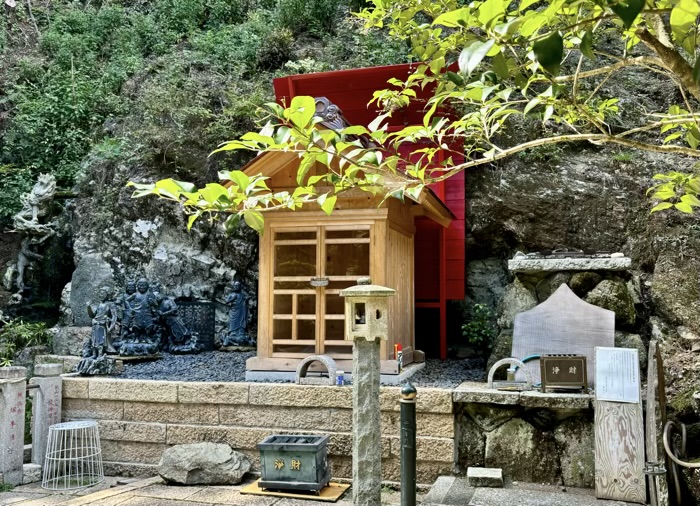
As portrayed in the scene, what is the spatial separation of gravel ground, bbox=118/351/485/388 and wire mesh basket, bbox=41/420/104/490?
3.23 ft

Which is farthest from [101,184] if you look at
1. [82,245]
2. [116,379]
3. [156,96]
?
[116,379]

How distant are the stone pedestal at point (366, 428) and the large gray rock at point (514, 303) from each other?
297cm

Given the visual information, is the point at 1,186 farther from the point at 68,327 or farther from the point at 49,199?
the point at 68,327

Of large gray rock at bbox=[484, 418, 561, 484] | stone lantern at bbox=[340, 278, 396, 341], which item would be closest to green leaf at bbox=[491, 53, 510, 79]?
stone lantern at bbox=[340, 278, 396, 341]

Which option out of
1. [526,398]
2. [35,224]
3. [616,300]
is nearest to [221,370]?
[526,398]

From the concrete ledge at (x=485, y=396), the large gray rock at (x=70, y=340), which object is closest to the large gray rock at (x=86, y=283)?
the large gray rock at (x=70, y=340)

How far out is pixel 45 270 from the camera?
13.6 m

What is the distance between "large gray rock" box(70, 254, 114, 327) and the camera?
11266 mm

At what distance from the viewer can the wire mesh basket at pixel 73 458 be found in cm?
662

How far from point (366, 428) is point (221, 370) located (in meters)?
3.69

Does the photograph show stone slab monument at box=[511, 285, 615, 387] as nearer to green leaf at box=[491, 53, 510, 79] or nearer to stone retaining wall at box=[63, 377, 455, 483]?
stone retaining wall at box=[63, 377, 455, 483]

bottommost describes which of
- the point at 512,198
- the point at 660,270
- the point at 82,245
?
the point at 660,270

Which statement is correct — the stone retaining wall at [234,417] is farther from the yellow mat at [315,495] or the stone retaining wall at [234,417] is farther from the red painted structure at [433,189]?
the red painted structure at [433,189]

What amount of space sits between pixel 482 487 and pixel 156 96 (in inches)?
444
